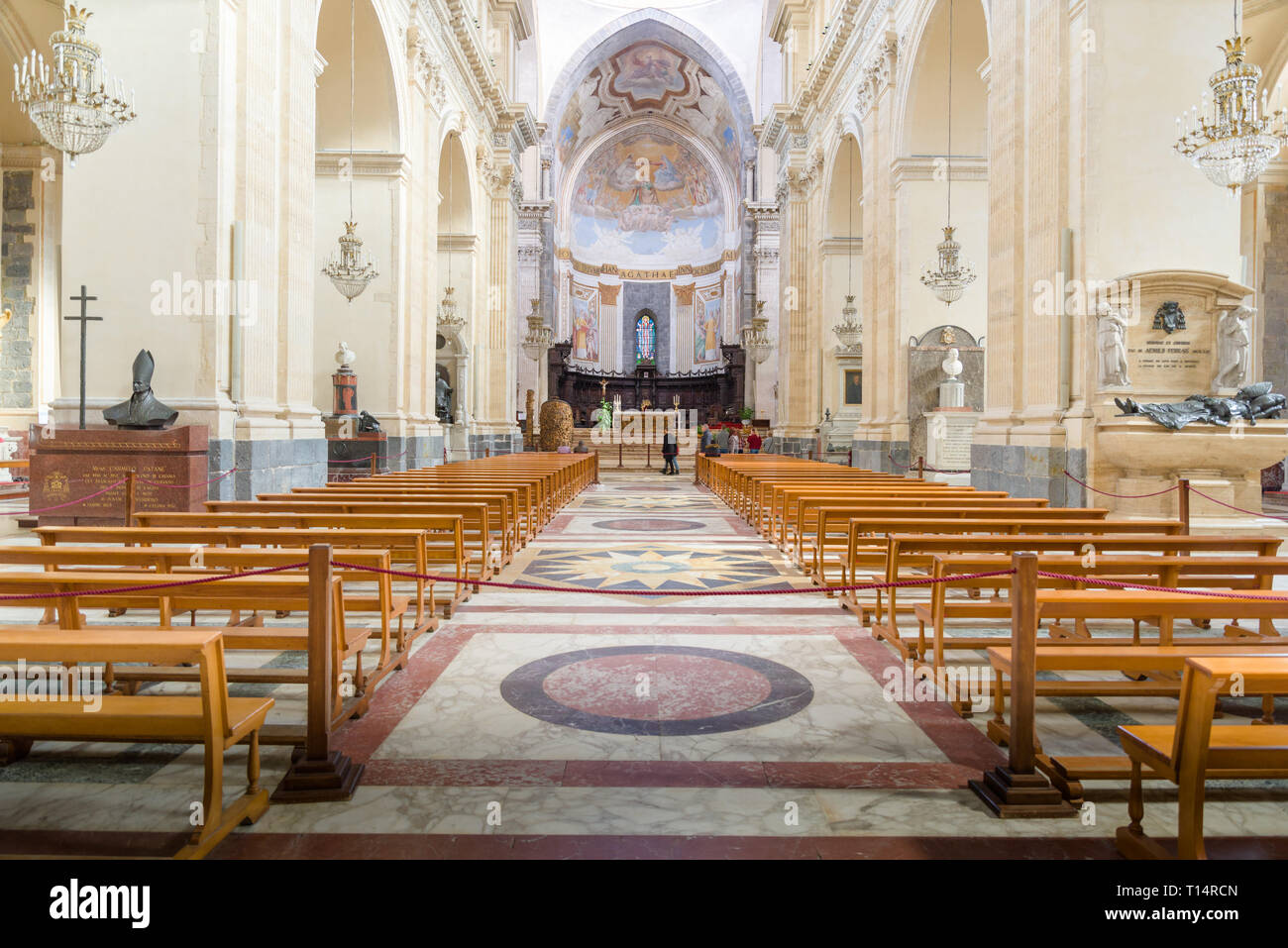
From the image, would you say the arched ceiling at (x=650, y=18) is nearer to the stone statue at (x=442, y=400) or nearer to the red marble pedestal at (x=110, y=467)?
the stone statue at (x=442, y=400)

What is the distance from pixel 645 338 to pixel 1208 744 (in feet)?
142

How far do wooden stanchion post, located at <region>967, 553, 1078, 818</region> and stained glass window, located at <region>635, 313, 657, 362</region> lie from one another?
138 feet

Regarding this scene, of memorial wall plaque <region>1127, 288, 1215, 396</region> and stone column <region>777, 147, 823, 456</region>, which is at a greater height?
stone column <region>777, 147, 823, 456</region>

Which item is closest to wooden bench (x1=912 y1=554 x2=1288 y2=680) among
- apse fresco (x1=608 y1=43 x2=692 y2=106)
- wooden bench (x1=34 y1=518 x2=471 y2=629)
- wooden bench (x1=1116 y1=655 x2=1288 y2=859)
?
wooden bench (x1=1116 y1=655 x2=1288 y2=859)

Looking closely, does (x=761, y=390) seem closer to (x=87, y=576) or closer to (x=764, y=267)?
(x=764, y=267)

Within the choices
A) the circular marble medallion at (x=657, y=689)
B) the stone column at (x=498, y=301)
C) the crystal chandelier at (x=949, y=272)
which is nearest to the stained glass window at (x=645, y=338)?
the stone column at (x=498, y=301)

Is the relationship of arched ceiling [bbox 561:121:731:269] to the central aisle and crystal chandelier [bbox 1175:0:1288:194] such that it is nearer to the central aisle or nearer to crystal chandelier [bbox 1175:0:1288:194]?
crystal chandelier [bbox 1175:0:1288:194]

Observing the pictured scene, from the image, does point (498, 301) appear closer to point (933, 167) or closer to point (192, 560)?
point (933, 167)

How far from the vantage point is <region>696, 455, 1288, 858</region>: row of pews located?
7.54ft

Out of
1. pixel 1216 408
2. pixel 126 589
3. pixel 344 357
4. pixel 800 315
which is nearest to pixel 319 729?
pixel 126 589

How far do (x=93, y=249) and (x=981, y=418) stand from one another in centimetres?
1079

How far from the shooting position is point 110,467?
7.92 meters

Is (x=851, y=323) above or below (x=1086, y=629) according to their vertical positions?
above

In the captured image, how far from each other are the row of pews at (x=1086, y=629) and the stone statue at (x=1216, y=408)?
1959mm
